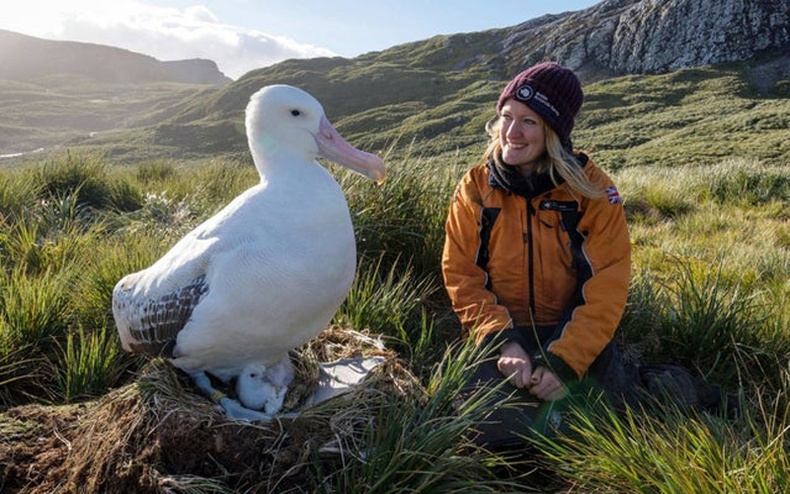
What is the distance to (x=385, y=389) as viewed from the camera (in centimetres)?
238

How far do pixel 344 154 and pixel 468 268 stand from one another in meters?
0.89

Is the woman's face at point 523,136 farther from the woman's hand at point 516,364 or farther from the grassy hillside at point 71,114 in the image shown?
the grassy hillside at point 71,114

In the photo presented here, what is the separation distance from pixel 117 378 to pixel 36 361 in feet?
1.22

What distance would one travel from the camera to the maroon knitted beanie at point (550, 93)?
2.86m

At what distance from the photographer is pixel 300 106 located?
2447mm

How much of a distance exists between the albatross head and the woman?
75 cm

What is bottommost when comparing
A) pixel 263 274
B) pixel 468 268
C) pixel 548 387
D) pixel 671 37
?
pixel 671 37

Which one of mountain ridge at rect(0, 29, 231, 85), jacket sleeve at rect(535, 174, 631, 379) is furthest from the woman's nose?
mountain ridge at rect(0, 29, 231, 85)

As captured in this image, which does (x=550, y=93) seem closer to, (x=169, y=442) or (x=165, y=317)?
(x=165, y=317)

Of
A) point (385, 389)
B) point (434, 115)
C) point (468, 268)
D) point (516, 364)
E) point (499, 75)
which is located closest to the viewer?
point (385, 389)

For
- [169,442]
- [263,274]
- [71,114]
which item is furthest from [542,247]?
[71,114]

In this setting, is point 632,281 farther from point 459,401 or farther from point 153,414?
point 153,414

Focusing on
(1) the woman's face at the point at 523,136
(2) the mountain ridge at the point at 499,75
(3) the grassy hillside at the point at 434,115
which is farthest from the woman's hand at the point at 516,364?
(2) the mountain ridge at the point at 499,75

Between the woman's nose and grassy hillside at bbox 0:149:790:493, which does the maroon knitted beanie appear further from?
grassy hillside at bbox 0:149:790:493
